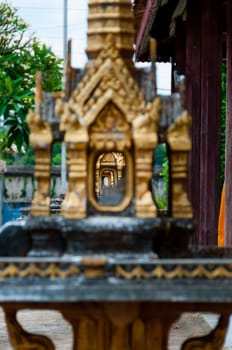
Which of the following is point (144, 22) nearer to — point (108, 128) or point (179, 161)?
point (179, 161)

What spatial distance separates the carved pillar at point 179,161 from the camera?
8.38 metres

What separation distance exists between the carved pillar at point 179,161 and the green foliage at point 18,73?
12231mm

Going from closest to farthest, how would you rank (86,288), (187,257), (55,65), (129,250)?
(86,288), (129,250), (187,257), (55,65)

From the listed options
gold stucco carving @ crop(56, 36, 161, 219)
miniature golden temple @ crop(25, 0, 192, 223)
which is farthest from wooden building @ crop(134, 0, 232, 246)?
gold stucco carving @ crop(56, 36, 161, 219)

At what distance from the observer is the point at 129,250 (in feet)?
26.2

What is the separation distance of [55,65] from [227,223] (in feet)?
39.6

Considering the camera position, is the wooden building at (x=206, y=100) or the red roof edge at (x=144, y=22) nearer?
the wooden building at (x=206, y=100)

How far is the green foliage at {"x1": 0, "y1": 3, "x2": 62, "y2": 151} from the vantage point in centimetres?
2153

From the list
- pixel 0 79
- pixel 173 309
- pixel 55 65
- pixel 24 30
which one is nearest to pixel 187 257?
pixel 173 309

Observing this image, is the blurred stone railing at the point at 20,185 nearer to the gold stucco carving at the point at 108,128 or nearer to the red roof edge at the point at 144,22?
the red roof edge at the point at 144,22

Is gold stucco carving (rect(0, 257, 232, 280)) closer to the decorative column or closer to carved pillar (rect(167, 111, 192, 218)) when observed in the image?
the decorative column

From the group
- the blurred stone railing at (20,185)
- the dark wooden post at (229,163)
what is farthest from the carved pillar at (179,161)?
the blurred stone railing at (20,185)

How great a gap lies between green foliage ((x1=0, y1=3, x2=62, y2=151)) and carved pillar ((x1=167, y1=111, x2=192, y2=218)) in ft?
40.1

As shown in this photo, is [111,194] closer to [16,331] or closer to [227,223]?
[16,331]
